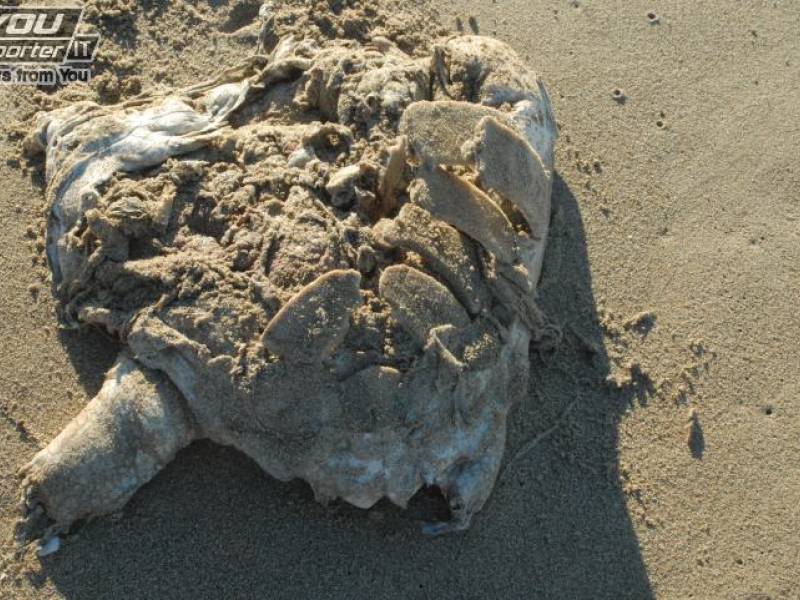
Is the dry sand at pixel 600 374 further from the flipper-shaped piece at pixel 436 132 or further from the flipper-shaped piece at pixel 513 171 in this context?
the flipper-shaped piece at pixel 436 132

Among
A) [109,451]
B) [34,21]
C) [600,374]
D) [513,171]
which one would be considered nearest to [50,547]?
[109,451]

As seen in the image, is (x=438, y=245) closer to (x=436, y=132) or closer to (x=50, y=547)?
(x=436, y=132)

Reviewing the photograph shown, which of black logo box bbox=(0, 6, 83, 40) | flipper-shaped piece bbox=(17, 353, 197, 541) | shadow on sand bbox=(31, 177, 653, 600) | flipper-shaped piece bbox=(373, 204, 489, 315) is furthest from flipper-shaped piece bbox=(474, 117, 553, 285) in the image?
black logo box bbox=(0, 6, 83, 40)

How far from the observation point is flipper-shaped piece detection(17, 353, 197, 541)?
3.31 meters

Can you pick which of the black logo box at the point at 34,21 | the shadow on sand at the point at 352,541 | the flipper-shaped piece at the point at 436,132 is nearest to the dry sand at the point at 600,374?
the shadow on sand at the point at 352,541

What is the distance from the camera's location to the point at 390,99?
3.63 meters

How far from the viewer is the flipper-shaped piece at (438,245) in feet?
10.4

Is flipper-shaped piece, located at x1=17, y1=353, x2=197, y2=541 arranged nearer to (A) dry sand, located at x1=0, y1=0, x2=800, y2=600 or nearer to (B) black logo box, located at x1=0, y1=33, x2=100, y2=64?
(A) dry sand, located at x1=0, y1=0, x2=800, y2=600

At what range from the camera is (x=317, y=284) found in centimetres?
303

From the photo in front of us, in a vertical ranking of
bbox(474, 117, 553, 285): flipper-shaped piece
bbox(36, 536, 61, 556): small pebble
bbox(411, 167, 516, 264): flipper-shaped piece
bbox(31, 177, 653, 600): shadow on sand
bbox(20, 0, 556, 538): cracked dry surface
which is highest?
bbox(474, 117, 553, 285): flipper-shaped piece

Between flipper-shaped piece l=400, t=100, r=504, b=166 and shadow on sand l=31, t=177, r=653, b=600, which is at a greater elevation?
flipper-shaped piece l=400, t=100, r=504, b=166

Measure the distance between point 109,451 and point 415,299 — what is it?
150cm

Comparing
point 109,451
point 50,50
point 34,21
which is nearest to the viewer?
point 109,451

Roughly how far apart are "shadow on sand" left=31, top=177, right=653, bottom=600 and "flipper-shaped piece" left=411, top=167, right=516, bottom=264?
41.7 inches
